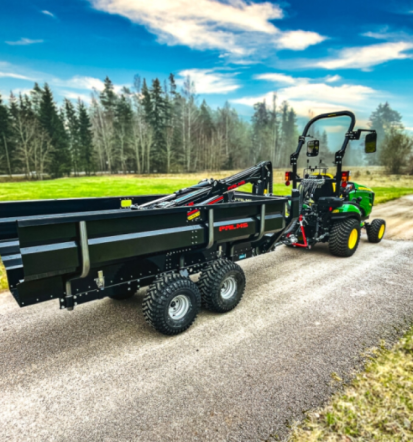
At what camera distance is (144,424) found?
2.17 meters

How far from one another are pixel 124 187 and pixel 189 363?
17.9 meters

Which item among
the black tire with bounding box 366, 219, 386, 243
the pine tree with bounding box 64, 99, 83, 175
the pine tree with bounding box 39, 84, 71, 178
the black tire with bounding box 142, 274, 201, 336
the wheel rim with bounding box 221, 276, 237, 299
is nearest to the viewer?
the black tire with bounding box 142, 274, 201, 336

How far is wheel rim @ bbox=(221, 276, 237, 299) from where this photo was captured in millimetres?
3782

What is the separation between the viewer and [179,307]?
3.34 meters

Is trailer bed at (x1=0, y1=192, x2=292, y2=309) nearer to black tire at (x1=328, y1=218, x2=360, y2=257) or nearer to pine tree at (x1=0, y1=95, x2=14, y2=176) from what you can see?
black tire at (x1=328, y1=218, x2=360, y2=257)

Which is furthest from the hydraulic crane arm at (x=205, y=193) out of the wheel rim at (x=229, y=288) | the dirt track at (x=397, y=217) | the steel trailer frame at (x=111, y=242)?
the dirt track at (x=397, y=217)

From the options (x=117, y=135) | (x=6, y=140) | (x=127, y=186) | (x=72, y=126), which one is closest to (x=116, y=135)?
(x=117, y=135)

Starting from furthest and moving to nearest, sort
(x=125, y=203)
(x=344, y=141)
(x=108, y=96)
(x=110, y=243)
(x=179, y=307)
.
Answer: (x=108, y=96) → (x=344, y=141) → (x=125, y=203) → (x=179, y=307) → (x=110, y=243)

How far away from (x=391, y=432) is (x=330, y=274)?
3147 millimetres

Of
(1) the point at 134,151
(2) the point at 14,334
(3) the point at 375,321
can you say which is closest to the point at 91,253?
(2) the point at 14,334

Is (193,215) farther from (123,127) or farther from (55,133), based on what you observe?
(123,127)

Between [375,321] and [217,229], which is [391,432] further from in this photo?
[217,229]

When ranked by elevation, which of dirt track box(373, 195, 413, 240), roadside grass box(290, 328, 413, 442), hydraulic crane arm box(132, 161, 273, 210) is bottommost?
dirt track box(373, 195, 413, 240)

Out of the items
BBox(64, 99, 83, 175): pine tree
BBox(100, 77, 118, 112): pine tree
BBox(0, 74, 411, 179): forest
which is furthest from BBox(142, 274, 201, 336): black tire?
BBox(100, 77, 118, 112): pine tree
